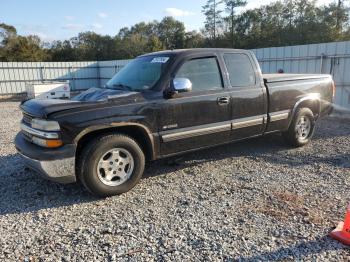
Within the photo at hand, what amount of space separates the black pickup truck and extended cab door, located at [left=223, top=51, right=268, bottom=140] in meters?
0.02

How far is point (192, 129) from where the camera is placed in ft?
16.4

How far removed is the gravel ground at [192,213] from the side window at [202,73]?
54.4 inches

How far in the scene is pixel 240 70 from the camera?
18.4 feet

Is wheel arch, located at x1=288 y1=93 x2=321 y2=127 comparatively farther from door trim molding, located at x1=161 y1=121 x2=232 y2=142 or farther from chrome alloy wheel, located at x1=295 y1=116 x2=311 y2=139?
door trim molding, located at x1=161 y1=121 x2=232 y2=142

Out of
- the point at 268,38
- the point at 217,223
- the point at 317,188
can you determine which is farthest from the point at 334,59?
the point at 268,38

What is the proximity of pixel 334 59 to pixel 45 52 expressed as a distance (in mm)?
38814

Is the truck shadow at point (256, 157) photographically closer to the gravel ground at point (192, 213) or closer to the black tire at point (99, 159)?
the gravel ground at point (192, 213)

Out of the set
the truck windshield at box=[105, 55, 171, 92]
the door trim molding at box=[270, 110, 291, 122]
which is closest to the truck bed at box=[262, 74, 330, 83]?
the door trim molding at box=[270, 110, 291, 122]

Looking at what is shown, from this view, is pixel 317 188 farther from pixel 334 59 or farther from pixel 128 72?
pixel 334 59

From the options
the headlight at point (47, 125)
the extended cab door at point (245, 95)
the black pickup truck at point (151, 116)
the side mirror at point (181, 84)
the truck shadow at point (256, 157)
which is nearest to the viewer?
the headlight at point (47, 125)

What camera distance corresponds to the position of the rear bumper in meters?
4.03

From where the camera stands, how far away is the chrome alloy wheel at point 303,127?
6.55m

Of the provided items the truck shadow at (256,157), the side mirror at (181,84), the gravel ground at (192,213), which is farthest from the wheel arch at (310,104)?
the side mirror at (181,84)

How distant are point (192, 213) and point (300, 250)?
1.27m
